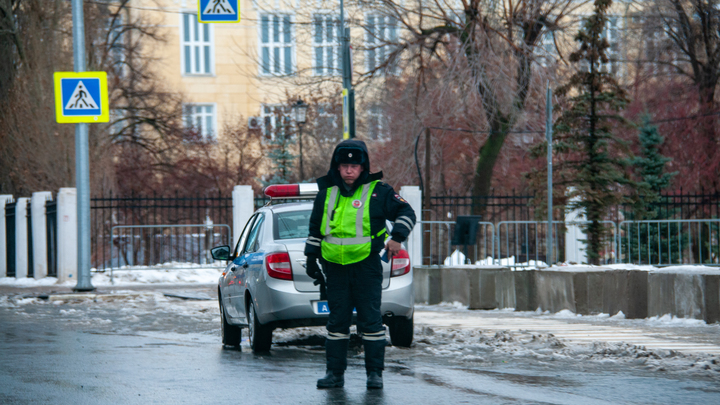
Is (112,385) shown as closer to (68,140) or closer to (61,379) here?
(61,379)

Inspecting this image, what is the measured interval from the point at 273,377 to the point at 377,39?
18.8m

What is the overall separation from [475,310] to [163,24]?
1464 inches

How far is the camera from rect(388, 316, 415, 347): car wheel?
9.27 m

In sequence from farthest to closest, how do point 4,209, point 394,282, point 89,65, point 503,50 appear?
point 89,65, point 503,50, point 4,209, point 394,282

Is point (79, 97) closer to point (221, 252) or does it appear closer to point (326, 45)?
point (221, 252)

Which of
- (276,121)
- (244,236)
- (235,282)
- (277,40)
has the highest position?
(277,40)

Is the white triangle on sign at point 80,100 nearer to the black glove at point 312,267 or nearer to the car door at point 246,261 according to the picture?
the car door at point 246,261

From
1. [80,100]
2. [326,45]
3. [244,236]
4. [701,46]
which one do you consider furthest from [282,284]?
[701,46]

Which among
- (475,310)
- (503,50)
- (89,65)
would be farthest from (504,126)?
(89,65)

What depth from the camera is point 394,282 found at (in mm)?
8961

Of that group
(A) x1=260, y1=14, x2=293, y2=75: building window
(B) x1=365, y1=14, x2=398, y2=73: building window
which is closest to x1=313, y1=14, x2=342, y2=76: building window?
(A) x1=260, y1=14, x2=293, y2=75: building window

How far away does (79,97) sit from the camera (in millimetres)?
15992

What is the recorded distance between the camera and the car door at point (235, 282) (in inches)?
381

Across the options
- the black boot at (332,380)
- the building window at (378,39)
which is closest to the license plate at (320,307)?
the black boot at (332,380)
